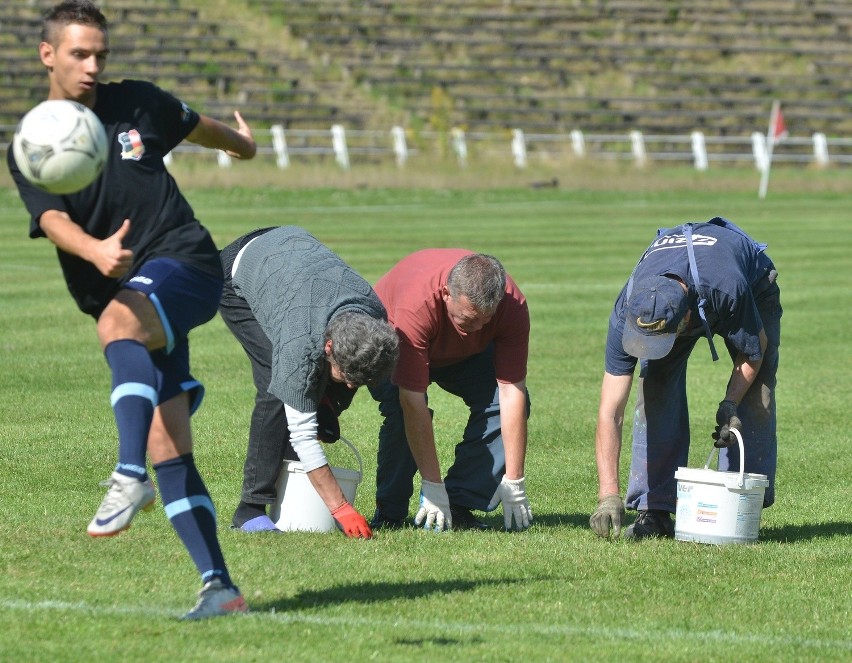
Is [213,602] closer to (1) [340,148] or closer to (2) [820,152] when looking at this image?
(1) [340,148]

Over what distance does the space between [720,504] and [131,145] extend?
11.2ft

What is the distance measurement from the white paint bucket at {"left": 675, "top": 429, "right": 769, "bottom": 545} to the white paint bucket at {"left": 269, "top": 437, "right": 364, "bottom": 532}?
64.5 inches

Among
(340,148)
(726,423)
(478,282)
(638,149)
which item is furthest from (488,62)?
(478,282)

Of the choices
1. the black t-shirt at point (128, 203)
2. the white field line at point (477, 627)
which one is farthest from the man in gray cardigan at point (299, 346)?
the white field line at point (477, 627)

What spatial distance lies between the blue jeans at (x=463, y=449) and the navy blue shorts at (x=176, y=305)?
2.08 metres

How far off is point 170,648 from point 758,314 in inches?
140

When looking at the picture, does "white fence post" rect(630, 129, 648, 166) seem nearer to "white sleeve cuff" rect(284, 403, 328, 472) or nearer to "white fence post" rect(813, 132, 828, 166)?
"white fence post" rect(813, 132, 828, 166)

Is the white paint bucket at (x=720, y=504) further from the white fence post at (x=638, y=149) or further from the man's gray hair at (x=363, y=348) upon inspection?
the white fence post at (x=638, y=149)

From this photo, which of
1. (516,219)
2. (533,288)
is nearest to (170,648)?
(533,288)

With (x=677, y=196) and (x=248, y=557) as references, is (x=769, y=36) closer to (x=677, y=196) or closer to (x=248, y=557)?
(x=677, y=196)

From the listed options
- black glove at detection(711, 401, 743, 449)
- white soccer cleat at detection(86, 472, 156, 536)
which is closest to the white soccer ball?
white soccer cleat at detection(86, 472, 156, 536)

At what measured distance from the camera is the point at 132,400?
512cm

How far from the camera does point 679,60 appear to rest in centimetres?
5322

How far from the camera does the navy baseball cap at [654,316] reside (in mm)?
6766
